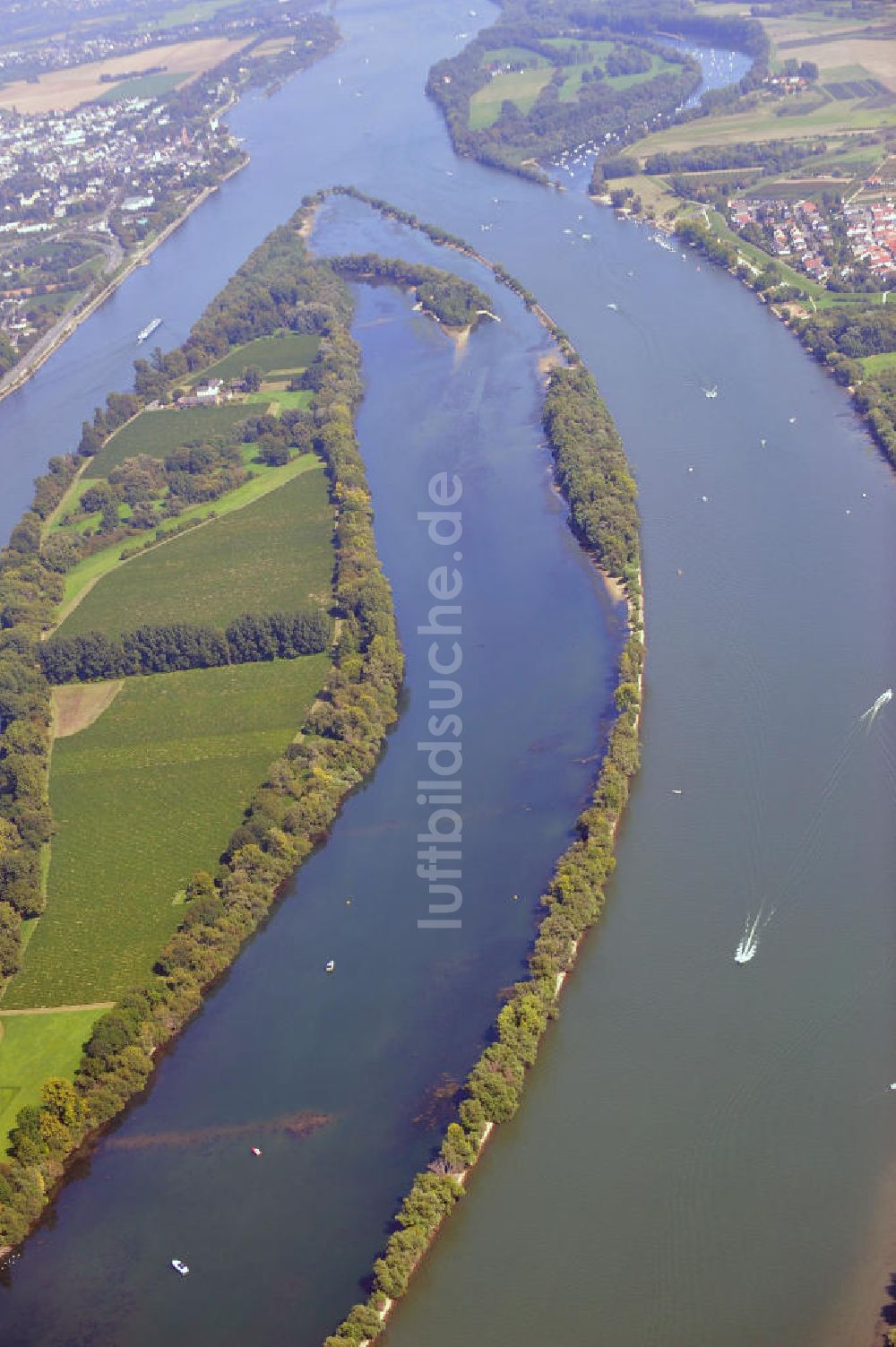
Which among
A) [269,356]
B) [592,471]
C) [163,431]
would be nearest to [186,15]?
[269,356]

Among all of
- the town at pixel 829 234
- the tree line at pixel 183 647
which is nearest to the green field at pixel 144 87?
the town at pixel 829 234

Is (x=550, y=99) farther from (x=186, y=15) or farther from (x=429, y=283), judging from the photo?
(x=186, y=15)

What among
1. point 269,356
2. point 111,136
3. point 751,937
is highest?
point 111,136

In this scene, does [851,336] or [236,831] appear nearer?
[236,831]

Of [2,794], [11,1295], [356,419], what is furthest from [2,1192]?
[356,419]

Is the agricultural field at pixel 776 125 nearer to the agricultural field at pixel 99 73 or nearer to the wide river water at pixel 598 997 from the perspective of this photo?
the wide river water at pixel 598 997

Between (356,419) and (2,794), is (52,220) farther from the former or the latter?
(2,794)
